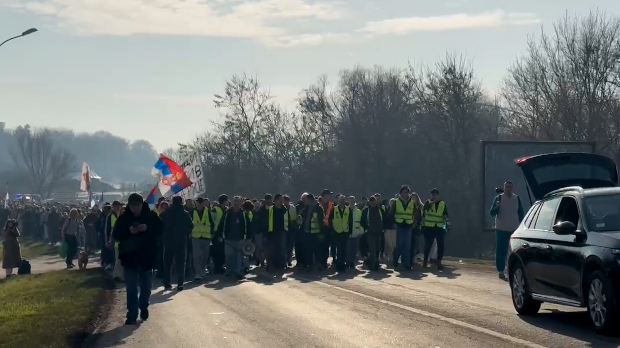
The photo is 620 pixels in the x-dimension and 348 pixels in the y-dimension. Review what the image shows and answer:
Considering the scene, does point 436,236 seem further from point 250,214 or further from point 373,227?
point 250,214

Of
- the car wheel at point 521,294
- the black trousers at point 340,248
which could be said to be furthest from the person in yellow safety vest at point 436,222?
the car wheel at point 521,294

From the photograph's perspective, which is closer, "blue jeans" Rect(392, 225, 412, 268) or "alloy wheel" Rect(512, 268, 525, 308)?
"alloy wheel" Rect(512, 268, 525, 308)

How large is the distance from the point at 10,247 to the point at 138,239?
58.1 feet

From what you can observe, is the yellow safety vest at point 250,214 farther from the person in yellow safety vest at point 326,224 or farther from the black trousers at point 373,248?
the black trousers at point 373,248

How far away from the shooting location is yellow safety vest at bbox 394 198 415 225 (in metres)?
24.9

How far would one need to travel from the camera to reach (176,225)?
2148 cm

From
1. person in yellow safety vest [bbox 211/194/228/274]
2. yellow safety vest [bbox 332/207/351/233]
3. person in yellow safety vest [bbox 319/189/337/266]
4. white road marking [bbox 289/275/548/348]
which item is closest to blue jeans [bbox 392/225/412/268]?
yellow safety vest [bbox 332/207/351/233]

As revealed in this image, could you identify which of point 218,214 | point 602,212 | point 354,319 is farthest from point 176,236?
point 602,212

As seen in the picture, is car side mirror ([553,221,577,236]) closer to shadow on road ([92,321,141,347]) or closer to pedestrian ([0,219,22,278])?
shadow on road ([92,321,141,347])

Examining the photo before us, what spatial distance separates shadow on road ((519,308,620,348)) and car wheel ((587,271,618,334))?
13 centimetres

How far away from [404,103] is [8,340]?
4857cm

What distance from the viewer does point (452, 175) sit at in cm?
5634

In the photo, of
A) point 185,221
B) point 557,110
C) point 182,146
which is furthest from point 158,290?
point 182,146

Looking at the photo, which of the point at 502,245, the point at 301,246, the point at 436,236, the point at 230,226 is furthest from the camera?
the point at 301,246
